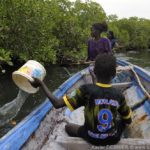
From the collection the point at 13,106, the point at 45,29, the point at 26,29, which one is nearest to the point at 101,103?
the point at 13,106

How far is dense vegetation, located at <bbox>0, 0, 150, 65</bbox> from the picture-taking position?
572 inches

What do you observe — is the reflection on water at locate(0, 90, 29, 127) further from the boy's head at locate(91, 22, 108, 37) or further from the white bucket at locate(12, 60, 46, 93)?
the boy's head at locate(91, 22, 108, 37)

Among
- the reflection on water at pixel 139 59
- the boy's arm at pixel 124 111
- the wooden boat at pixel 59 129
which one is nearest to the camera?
the boy's arm at pixel 124 111

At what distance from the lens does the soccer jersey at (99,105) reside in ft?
10.8

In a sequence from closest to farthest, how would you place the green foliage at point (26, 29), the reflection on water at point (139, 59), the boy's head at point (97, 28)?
the boy's head at point (97, 28)
the green foliage at point (26, 29)
the reflection on water at point (139, 59)

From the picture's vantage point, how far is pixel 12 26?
49.5 ft

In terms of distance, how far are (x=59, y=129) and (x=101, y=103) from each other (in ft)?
3.95

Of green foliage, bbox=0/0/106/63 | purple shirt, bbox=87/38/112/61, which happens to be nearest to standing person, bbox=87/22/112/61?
purple shirt, bbox=87/38/112/61

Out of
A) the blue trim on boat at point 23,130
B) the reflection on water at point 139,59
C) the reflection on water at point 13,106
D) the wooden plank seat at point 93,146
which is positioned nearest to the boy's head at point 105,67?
the wooden plank seat at point 93,146

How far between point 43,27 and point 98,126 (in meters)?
13.1

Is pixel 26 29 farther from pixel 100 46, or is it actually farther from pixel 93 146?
pixel 93 146

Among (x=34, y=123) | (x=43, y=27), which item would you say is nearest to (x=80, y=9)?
(x=43, y=27)

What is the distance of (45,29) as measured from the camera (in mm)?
16344

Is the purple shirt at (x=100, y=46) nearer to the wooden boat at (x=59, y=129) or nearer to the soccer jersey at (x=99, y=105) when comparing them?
the wooden boat at (x=59, y=129)
